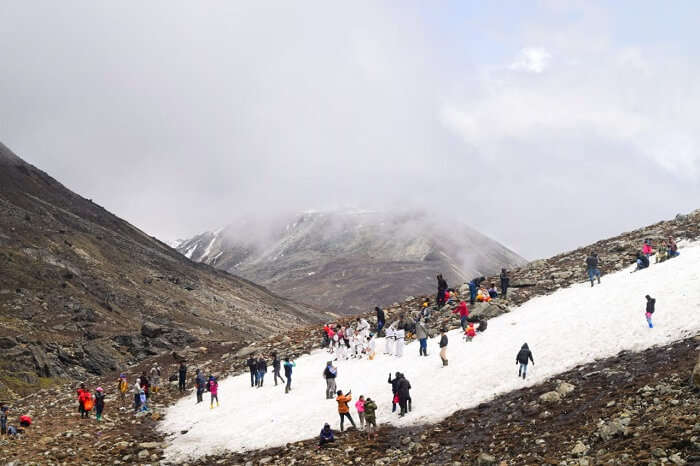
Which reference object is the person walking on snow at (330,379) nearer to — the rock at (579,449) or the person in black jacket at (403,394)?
the person in black jacket at (403,394)

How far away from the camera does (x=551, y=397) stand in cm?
2117

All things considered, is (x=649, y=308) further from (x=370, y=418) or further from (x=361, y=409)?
(x=361, y=409)

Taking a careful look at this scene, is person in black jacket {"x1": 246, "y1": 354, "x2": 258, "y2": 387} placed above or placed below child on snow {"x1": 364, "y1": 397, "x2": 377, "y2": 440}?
above

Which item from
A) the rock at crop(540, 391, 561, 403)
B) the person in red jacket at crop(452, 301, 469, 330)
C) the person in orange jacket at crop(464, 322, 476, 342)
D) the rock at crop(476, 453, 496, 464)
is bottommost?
the rock at crop(476, 453, 496, 464)

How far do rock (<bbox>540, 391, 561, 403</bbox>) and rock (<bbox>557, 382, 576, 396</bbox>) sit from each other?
0.81 ft

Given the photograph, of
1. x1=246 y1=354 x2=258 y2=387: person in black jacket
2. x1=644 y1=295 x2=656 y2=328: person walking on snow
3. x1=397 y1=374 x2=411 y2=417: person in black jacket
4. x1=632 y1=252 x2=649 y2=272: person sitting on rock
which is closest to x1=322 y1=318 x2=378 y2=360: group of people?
x1=246 y1=354 x2=258 y2=387: person in black jacket

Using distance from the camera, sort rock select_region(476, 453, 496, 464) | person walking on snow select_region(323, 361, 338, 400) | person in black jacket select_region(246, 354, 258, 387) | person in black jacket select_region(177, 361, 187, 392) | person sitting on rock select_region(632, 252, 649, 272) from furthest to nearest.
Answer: person in black jacket select_region(177, 361, 187, 392) < person in black jacket select_region(246, 354, 258, 387) < person sitting on rock select_region(632, 252, 649, 272) < person walking on snow select_region(323, 361, 338, 400) < rock select_region(476, 453, 496, 464)

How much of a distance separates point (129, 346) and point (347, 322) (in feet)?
122

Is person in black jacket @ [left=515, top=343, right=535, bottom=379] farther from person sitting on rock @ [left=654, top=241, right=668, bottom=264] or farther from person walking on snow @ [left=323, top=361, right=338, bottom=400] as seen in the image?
person sitting on rock @ [left=654, top=241, right=668, bottom=264]

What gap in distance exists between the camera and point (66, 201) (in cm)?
16312

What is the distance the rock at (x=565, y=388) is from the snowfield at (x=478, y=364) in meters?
1.97

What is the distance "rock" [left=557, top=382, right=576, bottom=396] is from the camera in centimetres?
2134

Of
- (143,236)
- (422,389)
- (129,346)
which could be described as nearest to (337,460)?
(422,389)

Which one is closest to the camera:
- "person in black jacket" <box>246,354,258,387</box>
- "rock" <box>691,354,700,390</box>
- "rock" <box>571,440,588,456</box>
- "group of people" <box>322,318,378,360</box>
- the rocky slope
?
"rock" <box>571,440,588,456</box>
